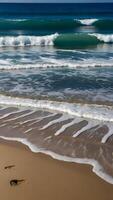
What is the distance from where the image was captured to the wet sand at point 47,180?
5.87 m

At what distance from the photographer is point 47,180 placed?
6258 mm

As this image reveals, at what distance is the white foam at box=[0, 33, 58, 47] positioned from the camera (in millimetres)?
25047

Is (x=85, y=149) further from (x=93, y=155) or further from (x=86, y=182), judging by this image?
(x=86, y=182)

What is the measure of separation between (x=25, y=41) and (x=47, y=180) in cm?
1989

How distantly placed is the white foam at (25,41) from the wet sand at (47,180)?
1821 centimetres

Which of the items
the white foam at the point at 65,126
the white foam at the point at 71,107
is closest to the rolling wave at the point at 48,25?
the white foam at the point at 71,107

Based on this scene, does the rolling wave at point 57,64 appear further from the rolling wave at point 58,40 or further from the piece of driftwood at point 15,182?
the piece of driftwood at point 15,182

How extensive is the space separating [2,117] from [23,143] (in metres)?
1.61

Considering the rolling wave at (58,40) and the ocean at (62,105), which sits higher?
the ocean at (62,105)

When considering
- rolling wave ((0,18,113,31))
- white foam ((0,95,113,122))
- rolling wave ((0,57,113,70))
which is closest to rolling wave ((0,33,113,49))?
rolling wave ((0,18,113,31))

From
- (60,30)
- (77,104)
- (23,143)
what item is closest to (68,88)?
(77,104)

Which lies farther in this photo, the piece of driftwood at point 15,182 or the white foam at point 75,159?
the white foam at point 75,159

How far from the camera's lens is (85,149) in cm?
741

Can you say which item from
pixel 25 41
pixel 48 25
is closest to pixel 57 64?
pixel 25 41
